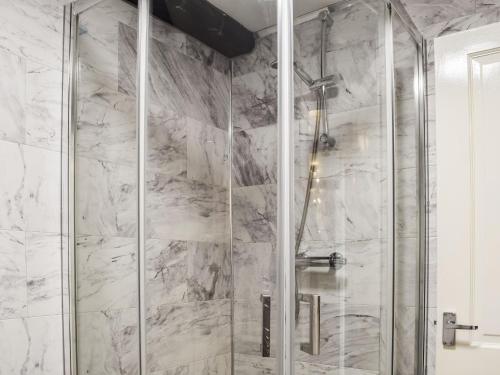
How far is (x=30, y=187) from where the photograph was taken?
1631mm

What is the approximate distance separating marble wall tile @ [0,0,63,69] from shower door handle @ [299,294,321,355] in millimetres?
1200

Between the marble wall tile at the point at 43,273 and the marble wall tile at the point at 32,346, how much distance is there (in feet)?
0.13

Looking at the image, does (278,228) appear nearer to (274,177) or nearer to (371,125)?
(274,177)

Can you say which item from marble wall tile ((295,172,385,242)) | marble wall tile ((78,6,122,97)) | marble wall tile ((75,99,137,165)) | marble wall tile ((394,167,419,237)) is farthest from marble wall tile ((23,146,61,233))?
marble wall tile ((394,167,419,237))

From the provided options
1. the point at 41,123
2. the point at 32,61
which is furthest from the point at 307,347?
the point at 32,61

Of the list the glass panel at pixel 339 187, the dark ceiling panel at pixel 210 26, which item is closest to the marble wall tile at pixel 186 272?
the glass panel at pixel 339 187

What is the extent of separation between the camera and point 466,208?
65.8 inches

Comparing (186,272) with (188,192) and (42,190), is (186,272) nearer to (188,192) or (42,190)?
Result: (188,192)

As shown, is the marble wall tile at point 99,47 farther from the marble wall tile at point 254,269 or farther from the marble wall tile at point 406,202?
the marble wall tile at point 406,202

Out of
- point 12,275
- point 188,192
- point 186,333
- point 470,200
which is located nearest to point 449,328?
point 470,200

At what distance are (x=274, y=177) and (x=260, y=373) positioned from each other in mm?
515

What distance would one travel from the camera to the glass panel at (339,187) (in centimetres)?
134

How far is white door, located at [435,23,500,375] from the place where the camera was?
163 cm

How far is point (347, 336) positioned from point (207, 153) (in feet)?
2.20
